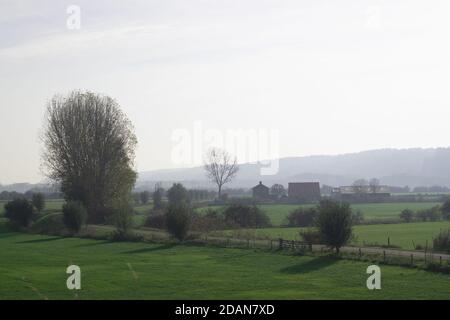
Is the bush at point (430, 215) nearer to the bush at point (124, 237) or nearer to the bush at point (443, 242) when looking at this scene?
the bush at point (443, 242)

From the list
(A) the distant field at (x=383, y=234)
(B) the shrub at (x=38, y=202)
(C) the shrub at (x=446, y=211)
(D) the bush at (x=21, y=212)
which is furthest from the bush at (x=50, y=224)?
(C) the shrub at (x=446, y=211)

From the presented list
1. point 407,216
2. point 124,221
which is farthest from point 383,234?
point 124,221

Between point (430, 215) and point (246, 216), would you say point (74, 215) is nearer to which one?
point (246, 216)

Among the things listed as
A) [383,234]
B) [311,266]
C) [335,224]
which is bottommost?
[311,266]

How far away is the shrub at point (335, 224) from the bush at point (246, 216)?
31.5 meters

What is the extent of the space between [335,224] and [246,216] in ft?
110

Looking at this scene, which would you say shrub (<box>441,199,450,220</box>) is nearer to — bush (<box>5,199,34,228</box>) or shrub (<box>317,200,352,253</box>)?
shrub (<box>317,200,352,253</box>)

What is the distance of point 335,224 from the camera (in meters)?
47.1

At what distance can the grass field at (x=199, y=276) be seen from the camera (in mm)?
29078
